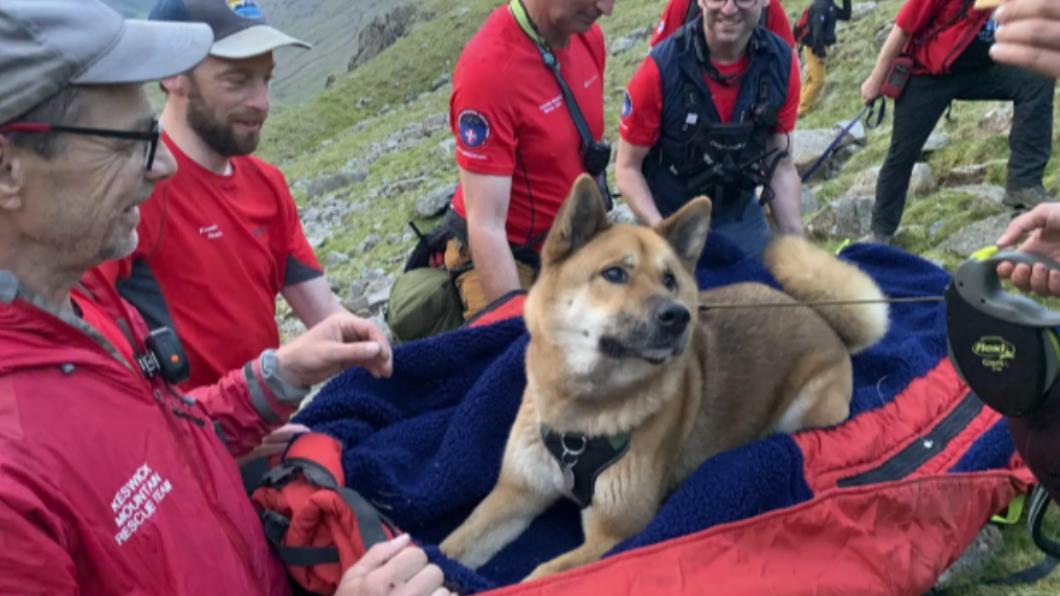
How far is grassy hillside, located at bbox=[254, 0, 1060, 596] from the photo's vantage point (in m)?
6.28

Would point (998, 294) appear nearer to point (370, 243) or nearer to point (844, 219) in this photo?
point (844, 219)

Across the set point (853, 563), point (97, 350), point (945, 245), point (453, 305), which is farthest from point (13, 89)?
point (945, 245)

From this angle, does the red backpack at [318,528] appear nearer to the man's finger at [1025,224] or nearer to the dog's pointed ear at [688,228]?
the dog's pointed ear at [688,228]

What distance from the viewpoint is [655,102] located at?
16.5 ft

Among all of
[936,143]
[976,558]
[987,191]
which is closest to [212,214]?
[976,558]

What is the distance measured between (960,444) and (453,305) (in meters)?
2.98

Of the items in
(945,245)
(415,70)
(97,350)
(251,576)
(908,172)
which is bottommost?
(415,70)

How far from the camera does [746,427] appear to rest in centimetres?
355

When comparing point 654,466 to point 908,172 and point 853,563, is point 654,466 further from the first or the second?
point 908,172

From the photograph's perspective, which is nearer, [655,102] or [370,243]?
[655,102]

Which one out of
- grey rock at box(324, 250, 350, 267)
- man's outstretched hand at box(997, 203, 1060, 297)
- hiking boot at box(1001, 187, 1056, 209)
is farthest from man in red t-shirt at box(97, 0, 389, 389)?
grey rock at box(324, 250, 350, 267)

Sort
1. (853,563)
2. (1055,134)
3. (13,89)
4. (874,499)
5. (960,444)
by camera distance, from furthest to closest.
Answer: (1055,134) → (960,444) → (874,499) → (853,563) → (13,89)

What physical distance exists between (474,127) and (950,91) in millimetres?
4239

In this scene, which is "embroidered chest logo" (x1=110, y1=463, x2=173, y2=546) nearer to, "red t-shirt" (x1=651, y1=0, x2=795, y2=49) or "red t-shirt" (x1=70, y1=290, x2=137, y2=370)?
"red t-shirt" (x1=70, y1=290, x2=137, y2=370)
